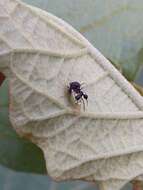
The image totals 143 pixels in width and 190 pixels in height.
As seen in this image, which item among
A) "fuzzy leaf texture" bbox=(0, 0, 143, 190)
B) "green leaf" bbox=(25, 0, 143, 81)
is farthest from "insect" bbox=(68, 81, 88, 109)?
"green leaf" bbox=(25, 0, 143, 81)

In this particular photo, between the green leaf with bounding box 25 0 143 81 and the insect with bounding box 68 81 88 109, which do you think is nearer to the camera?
the insect with bounding box 68 81 88 109

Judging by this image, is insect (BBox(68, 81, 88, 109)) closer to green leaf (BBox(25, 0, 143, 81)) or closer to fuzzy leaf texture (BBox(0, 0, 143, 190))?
fuzzy leaf texture (BBox(0, 0, 143, 190))

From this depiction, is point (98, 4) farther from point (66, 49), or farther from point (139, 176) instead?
point (139, 176)

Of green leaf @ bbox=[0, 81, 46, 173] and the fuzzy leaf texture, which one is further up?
the fuzzy leaf texture

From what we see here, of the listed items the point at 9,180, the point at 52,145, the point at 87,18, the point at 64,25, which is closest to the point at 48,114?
the point at 52,145

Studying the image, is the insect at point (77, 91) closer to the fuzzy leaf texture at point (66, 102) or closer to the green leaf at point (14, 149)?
the fuzzy leaf texture at point (66, 102)

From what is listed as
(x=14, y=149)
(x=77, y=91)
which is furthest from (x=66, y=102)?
(x=14, y=149)
